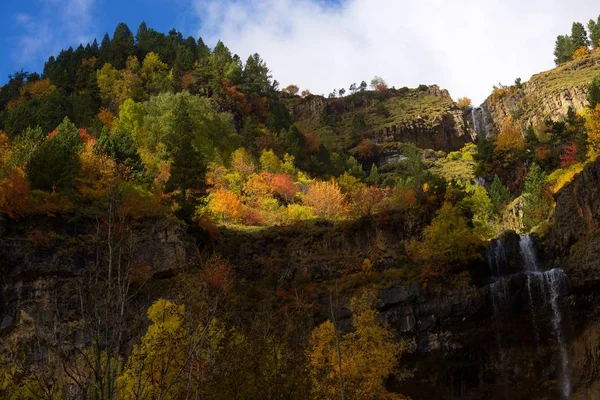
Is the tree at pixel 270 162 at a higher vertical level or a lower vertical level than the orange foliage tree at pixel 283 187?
higher

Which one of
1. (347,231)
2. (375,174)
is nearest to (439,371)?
(347,231)

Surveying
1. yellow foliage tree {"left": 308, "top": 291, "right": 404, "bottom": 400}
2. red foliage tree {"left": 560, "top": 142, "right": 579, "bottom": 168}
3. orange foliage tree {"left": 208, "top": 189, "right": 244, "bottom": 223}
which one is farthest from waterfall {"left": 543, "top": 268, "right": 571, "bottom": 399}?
orange foliage tree {"left": 208, "top": 189, "right": 244, "bottom": 223}

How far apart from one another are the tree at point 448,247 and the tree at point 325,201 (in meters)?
19.6

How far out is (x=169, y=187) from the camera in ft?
149

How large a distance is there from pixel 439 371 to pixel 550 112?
68.3 meters

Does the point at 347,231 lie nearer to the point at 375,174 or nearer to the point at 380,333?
the point at 380,333

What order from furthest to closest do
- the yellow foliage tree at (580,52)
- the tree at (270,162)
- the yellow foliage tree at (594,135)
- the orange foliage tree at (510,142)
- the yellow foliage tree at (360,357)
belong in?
the yellow foliage tree at (580,52) < the orange foliage tree at (510,142) < the tree at (270,162) < the yellow foliage tree at (594,135) < the yellow foliage tree at (360,357)

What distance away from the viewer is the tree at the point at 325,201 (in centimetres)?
6009

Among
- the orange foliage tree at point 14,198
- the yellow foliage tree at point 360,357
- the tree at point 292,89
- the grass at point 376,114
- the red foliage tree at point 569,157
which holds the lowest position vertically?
the yellow foliage tree at point 360,357

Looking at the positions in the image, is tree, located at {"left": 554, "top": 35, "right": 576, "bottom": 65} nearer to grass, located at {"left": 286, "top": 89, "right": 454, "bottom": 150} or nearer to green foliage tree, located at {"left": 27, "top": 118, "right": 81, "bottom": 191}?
grass, located at {"left": 286, "top": 89, "right": 454, "bottom": 150}

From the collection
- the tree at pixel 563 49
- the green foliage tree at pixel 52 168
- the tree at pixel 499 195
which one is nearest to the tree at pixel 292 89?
the tree at pixel 563 49

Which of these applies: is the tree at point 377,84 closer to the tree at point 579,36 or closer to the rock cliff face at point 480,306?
the tree at point 579,36

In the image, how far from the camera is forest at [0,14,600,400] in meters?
12.4

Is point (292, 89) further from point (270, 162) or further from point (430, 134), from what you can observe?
point (270, 162)
